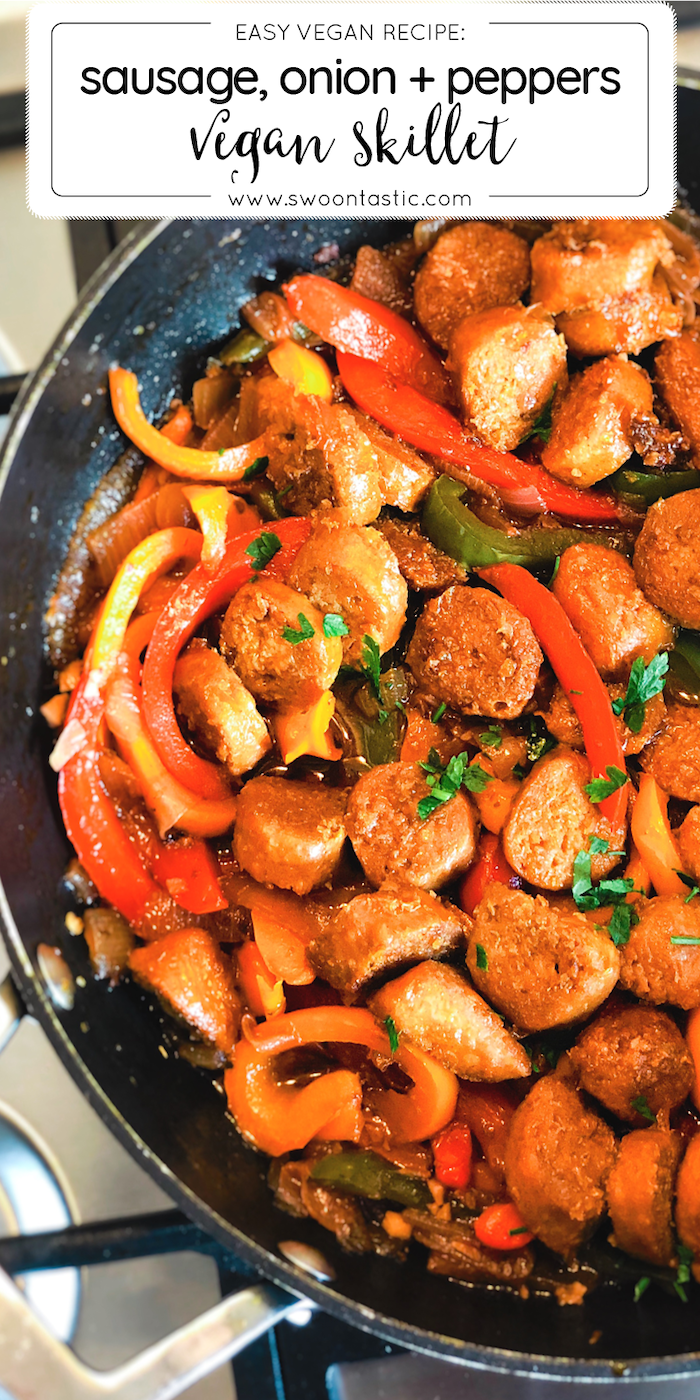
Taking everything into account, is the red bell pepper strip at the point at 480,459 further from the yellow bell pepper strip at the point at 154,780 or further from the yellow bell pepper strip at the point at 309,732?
the yellow bell pepper strip at the point at 154,780

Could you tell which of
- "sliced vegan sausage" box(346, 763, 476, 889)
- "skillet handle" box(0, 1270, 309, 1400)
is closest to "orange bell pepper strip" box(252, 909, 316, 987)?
"sliced vegan sausage" box(346, 763, 476, 889)

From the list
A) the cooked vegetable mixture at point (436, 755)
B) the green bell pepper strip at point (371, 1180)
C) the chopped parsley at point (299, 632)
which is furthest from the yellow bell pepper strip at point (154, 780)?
the green bell pepper strip at point (371, 1180)

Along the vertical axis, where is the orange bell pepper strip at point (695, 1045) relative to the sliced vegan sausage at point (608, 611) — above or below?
below

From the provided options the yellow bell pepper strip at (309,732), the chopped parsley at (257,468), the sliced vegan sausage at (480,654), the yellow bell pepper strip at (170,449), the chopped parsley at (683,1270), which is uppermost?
the yellow bell pepper strip at (170,449)

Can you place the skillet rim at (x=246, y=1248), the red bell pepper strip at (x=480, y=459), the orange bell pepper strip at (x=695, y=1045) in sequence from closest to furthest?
the skillet rim at (x=246, y=1248) → the orange bell pepper strip at (x=695, y=1045) → the red bell pepper strip at (x=480, y=459)

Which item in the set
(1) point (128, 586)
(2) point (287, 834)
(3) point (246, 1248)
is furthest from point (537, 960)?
(1) point (128, 586)

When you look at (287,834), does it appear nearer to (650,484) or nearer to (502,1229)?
(502,1229)

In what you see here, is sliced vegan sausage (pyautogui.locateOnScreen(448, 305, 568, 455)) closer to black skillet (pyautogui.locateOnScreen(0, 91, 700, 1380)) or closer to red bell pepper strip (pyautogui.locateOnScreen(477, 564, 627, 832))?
red bell pepper strip (pyautogui.locateOnScreen(477, 564, 627, 832))
